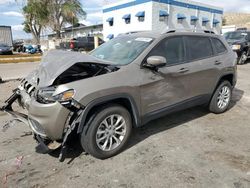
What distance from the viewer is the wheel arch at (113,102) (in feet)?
10.3

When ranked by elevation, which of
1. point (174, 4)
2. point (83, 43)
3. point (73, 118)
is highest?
point (174, 4)

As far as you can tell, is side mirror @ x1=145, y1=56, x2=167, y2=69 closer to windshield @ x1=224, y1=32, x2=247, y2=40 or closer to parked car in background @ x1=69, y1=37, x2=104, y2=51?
windshield @ x1=224, y1=32, x2=247, y2=40

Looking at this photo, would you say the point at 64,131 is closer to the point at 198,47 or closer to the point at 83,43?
the point at 198,47

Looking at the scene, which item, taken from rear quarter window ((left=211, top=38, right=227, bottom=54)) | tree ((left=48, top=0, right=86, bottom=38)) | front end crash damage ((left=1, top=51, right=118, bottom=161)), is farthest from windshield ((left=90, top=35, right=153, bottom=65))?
tree ((left=48, top=0, right=86, bottom=38))

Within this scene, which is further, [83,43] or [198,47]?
[83,43]

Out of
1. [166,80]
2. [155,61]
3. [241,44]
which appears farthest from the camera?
[241,44]

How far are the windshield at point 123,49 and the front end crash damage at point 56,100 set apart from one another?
0.45m

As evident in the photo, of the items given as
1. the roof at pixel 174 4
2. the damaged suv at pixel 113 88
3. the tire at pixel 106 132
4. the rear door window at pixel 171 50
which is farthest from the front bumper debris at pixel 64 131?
the roof at pixel 174 4

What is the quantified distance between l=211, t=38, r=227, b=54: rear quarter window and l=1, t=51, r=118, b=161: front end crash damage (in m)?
2.63

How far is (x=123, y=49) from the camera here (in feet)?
13.8

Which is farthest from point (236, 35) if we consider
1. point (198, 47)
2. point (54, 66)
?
point (54, 66)

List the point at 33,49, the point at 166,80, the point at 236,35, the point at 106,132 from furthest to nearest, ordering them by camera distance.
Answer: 1. the point at 33,49
2. the point at 236,35
3. the point at 166,80
4. the point at 106,132

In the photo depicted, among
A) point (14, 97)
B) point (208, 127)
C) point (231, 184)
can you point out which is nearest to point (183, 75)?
point (208, 127)

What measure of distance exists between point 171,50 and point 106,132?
72.5 inches
